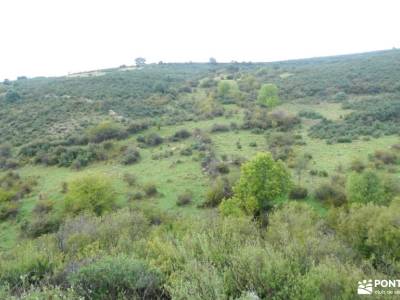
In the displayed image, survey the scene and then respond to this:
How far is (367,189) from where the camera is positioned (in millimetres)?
22109

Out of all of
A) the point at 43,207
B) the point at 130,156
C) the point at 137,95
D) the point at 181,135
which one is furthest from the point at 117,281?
the point at 137,95

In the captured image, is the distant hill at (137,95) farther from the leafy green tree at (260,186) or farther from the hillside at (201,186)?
the leafy green tree at (260,186)

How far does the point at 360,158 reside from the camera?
32.7m

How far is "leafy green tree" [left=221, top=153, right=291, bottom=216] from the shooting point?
2320 centimetres

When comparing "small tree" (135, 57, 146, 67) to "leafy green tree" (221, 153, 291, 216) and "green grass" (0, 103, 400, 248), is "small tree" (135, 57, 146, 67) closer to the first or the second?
"green grass" (0, 103, 400, 248)

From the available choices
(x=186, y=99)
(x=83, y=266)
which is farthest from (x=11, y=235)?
(x=186, y=99)

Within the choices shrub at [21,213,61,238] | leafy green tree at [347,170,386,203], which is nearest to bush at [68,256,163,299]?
shrub at [21,213,61,238]

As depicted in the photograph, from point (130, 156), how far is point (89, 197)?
11.7 metres

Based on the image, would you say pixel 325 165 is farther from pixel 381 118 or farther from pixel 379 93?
pixel 379 93

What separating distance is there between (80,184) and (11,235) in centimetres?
600

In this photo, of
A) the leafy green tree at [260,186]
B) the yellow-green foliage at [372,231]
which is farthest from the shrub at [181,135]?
the yellow-green foliage at [372,231]

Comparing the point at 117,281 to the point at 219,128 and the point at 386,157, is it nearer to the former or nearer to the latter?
the point at 386,157

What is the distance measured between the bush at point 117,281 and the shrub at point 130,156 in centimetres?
2891

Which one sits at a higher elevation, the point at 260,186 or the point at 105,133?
the point at 105,133
